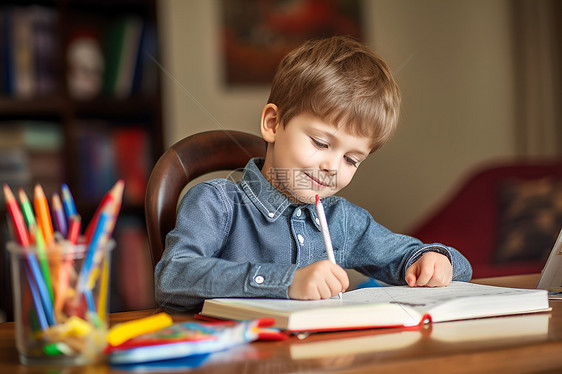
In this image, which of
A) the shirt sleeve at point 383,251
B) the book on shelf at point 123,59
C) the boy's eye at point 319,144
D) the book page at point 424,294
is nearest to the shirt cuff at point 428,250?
the shirt sleeve at point 383,251

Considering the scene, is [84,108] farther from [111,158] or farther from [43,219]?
[43,219]

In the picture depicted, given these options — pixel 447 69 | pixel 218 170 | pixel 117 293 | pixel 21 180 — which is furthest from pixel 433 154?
pixel 218 170

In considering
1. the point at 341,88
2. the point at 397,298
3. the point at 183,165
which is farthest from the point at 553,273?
the point at 183,165

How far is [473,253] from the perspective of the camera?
237 cm

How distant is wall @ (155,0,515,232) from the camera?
296 centimetres

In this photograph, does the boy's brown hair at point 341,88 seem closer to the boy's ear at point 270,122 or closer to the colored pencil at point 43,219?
the boy's ear at point 270,122

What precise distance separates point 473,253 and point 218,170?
4.78ft

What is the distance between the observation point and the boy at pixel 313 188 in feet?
3.07

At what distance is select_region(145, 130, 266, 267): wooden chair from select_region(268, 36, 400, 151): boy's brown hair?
7.0 inches

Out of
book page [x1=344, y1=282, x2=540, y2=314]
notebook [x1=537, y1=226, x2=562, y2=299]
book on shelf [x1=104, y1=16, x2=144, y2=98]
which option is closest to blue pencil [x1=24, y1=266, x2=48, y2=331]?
book page [x1=344, y1=282, x2=540, y2=314]

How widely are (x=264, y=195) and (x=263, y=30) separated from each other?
1989mm

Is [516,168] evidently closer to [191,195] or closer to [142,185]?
[142,185]

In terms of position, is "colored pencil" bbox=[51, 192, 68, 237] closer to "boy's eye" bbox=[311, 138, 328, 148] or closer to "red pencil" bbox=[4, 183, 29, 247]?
"red pencil" bbox=[4, 183, 29, 247]

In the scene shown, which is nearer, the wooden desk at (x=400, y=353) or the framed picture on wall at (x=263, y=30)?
the wooden desk at (x=400, y=353)
